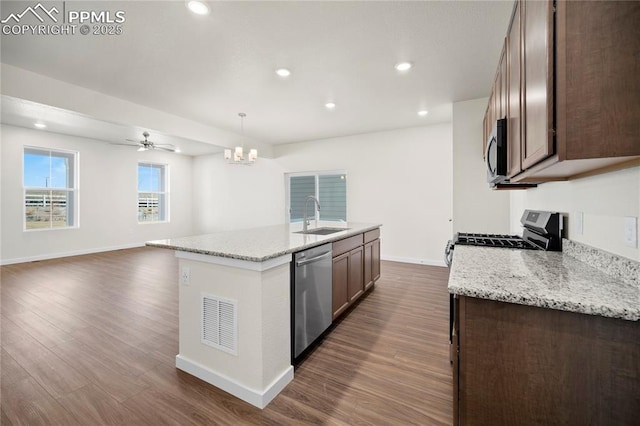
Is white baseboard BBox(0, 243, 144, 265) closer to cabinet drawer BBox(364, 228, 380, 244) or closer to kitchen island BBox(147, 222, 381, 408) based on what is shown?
kitchen island BBox(147, 222, 381, 408)

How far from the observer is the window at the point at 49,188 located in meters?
5.49

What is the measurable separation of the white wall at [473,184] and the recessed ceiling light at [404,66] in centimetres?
144

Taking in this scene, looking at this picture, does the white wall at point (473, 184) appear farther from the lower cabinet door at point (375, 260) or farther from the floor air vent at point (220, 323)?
the floor air vent at point (220, 323)

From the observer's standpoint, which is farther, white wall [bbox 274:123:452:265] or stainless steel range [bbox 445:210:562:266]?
white wall [bbox 274:123:452:265]

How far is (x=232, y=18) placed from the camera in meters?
2.24

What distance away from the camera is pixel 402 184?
550cm

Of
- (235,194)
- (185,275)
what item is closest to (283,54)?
(185,275)

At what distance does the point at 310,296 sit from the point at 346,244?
832 millimetres

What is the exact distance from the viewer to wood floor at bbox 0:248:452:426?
157 cm

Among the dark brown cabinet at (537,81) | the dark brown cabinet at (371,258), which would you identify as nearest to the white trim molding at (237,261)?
the dark brown cabinet at (537,81)

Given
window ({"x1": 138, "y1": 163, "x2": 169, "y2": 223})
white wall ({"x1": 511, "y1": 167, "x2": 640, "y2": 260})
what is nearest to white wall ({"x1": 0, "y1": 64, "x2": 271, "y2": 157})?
window ({"x1": 138, "y1": 163, "x2": 169, "y2": 223})

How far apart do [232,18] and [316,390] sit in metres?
2.95

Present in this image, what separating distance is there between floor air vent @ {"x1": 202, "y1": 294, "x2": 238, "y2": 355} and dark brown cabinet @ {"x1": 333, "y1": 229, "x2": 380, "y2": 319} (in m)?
1.10

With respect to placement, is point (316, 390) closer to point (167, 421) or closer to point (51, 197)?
point (167, 421)
